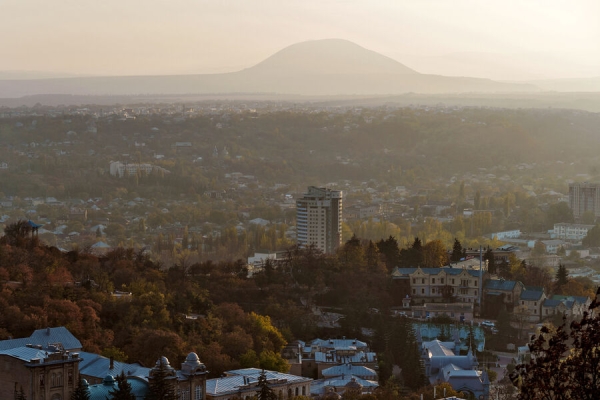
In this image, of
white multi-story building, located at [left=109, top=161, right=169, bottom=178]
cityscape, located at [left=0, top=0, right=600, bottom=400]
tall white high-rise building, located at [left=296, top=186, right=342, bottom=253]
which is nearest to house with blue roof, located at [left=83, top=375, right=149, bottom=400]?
cityscape, located at [left=0, top=0, right=600, bottom=400]

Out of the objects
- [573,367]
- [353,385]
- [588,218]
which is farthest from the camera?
[588,218]

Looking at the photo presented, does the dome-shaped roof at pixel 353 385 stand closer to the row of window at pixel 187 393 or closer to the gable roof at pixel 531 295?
the row of window at pixel 187 393

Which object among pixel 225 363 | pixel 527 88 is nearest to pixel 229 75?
pixel 527 88

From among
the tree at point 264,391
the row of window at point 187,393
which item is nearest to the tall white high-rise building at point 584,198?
the tree at point 264,391

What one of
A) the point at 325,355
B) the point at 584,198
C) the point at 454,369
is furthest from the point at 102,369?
the point at 584,198

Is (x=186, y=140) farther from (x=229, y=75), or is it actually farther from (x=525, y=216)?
(x=229, y=75)

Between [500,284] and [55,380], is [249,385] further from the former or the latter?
[500,284]

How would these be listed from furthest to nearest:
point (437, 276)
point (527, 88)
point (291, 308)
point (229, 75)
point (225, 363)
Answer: point (527, 88) → point (229, 75) → point (437, 276) → point (291, 308) → point (225, 363)
